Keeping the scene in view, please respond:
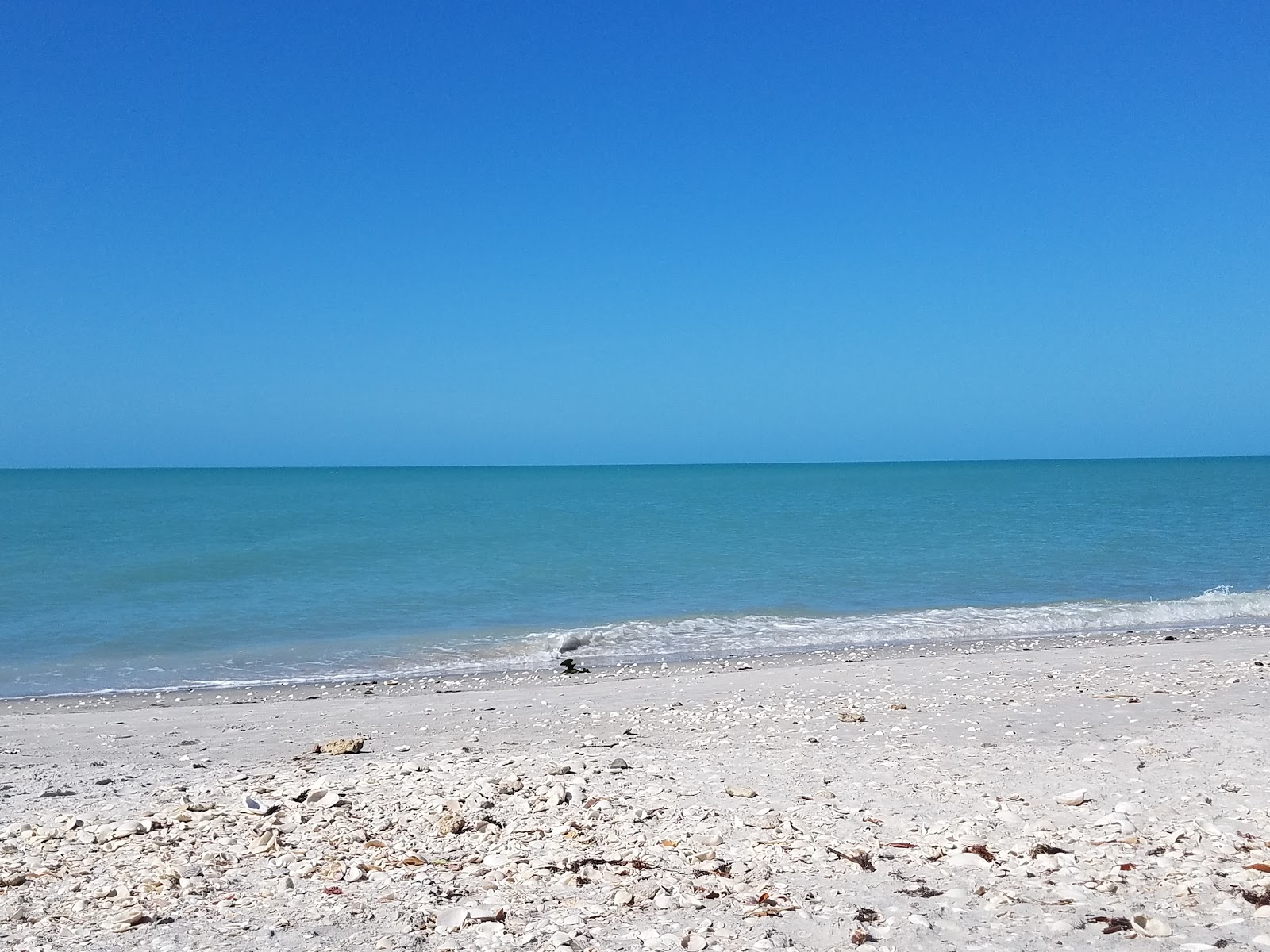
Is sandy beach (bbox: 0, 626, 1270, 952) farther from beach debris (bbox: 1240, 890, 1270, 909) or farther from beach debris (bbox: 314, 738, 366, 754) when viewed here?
beach debris (bbox: 314, 738, 366, 754)

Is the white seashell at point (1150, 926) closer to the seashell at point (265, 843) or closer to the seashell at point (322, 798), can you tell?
the seashell at point (265, 843)

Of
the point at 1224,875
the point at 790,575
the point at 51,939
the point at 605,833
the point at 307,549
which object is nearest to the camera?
the point at 51,939

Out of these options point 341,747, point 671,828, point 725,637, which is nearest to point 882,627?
point 725,637

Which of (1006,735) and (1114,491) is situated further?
(1114,491)

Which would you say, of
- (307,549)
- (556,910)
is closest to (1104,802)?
Result: (556,910)

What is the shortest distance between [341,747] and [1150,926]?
7.00 meters

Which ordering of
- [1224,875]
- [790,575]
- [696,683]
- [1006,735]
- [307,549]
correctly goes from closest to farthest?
[1224,875] < [1006,735] < [696,683] < [790,575] < [307,549]

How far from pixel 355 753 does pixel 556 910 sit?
475 centimetres

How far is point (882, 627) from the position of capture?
1850 cm

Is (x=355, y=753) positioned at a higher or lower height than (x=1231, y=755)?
lower

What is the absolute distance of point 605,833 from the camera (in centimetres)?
589

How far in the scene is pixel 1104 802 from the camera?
242 inches

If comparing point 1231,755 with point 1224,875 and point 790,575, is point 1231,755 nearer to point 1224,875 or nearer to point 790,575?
point 1224,875

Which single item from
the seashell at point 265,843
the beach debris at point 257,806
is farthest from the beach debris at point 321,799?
the seashell at point 265,843
